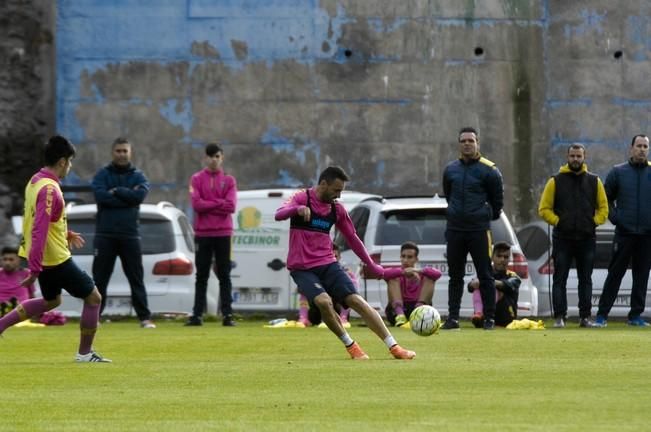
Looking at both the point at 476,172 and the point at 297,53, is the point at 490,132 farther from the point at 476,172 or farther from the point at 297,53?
the point at 476,172

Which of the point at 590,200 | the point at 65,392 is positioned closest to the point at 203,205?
the point at 590,200

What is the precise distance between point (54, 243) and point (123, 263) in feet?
24.6

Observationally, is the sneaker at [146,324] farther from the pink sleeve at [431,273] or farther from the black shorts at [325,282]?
the black shorts at [325,282]

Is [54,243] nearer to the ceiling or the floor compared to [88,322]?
nearer to the ceiling

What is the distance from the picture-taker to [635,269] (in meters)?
22.3

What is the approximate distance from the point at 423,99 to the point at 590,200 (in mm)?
13052

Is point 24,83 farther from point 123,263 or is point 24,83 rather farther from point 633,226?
point 633,226

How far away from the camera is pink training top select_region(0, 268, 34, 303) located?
23.5 metres

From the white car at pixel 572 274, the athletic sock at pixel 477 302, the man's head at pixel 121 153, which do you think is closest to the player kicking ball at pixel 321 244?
the athletic sock at pixel 477 302

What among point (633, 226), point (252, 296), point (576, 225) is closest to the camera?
point (576, 225)

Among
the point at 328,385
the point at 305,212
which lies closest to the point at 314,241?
the point at 305,212

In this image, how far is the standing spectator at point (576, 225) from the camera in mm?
21766

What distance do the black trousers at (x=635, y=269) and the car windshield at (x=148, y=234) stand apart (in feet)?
19.0

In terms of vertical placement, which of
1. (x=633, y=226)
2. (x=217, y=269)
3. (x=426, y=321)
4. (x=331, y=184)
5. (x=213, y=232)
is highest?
(x=331, y=184)
